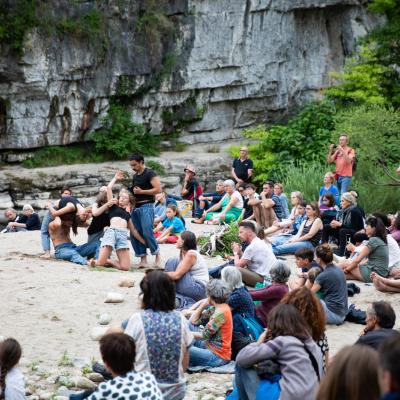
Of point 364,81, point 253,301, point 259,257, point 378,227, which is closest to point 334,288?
point 253,301

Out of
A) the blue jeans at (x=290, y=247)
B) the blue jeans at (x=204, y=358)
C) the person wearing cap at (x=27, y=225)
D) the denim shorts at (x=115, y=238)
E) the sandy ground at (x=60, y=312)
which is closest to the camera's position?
the sandy ground at (x=60, y=312)

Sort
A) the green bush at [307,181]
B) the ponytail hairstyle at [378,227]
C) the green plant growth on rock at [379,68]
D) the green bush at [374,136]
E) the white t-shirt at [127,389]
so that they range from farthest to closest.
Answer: the green plant growth on rock at [379,68]
the green bush at [307,181]
the green bush at [374,136]
the ponytail hairstyle at [378,227]
the white t-shirt at [127,389]

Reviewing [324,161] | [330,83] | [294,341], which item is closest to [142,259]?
[294,341]

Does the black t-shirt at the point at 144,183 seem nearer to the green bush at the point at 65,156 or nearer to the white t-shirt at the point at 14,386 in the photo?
the white t-shirt at the point at 14,386

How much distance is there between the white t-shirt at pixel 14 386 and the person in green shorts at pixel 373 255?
6.00 metres

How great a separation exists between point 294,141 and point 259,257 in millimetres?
14064

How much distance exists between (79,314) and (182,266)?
1289 mm

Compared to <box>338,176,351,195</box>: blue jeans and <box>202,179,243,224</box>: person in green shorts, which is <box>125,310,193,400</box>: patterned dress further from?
<box>338,176,351,195</box>: blue jeans

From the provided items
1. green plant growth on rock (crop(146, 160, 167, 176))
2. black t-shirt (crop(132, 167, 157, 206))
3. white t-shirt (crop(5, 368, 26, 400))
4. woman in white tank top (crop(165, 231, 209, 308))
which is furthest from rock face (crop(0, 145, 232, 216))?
white t-shirt (crop(5, 368, 26, 400))

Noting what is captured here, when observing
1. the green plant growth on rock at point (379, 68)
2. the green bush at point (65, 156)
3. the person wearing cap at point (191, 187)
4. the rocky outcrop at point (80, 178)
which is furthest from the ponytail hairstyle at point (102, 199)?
the green plant growth on rock at point (379, 68)

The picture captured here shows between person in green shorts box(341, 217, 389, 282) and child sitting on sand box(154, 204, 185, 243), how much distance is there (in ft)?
13.6

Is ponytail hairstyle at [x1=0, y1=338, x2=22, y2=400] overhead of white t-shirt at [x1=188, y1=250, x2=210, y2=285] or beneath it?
overhead

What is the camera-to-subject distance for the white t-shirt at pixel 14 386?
5.56 metres

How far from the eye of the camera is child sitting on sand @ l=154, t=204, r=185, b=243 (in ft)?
47.0
